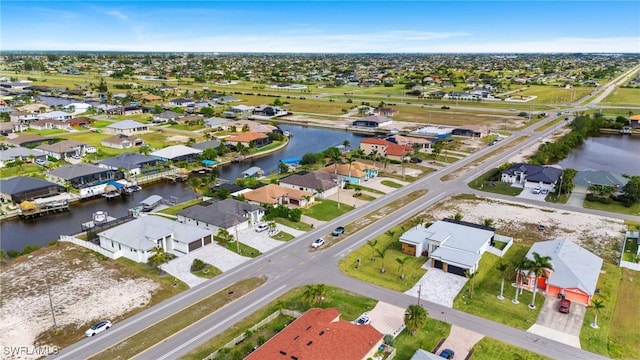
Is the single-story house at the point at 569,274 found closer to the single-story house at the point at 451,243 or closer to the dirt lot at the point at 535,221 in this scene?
the single-story house at the point at 451,243

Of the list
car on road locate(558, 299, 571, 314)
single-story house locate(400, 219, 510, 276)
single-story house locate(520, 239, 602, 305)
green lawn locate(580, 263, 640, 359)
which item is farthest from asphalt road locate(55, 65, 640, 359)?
single-story house locate(520, 239, 602, 305)

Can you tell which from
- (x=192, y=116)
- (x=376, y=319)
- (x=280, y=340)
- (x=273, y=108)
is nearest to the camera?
(x=280, y=340)

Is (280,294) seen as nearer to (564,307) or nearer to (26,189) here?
(564,307)

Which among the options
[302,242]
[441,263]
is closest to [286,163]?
[302,242]

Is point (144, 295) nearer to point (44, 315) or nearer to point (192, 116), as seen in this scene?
point (44, 315)

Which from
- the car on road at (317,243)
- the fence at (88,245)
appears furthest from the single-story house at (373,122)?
the fence at (88,245)

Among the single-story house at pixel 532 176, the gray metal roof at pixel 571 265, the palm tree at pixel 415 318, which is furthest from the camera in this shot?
the single-story house at pixel 532 176
